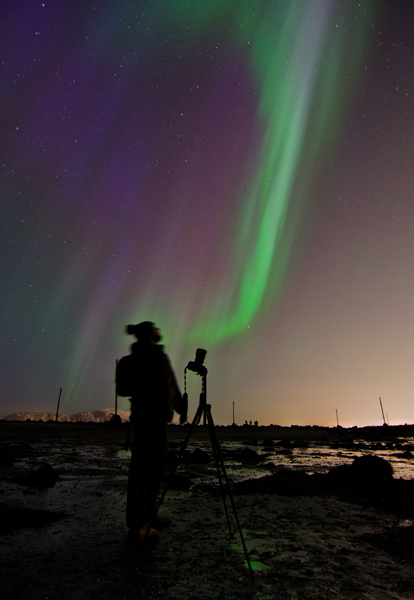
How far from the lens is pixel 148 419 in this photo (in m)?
3.88

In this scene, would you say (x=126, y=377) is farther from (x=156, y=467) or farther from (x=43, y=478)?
(x=43, y=478)

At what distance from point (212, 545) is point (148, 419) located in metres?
1.43

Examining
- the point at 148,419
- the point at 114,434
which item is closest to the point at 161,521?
the point at 148,419

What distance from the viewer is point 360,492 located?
6242 mm

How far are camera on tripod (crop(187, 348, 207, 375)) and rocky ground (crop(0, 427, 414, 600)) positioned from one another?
174 centimetres

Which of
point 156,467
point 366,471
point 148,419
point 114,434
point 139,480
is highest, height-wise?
point 148,419

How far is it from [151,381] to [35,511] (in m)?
2.54

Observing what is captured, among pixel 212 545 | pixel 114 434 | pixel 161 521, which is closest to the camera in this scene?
pixel 212 545

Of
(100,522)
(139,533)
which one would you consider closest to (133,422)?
(139,533)

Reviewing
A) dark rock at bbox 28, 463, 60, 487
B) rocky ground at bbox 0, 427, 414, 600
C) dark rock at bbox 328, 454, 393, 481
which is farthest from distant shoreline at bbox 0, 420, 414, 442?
rocky ground at bbox 0, 427, 414, 600

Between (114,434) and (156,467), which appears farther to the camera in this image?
(114,434)

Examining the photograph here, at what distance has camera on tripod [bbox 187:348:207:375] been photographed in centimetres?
376

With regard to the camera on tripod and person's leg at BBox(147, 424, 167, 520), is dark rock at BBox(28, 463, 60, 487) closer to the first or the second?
person's leg at BBox(147, 424, 167, 520)

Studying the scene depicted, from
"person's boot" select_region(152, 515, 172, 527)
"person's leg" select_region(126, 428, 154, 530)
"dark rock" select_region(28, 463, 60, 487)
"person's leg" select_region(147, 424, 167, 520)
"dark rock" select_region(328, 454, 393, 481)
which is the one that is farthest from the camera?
"dark rock" select_region(328, 454, 393, 481)
